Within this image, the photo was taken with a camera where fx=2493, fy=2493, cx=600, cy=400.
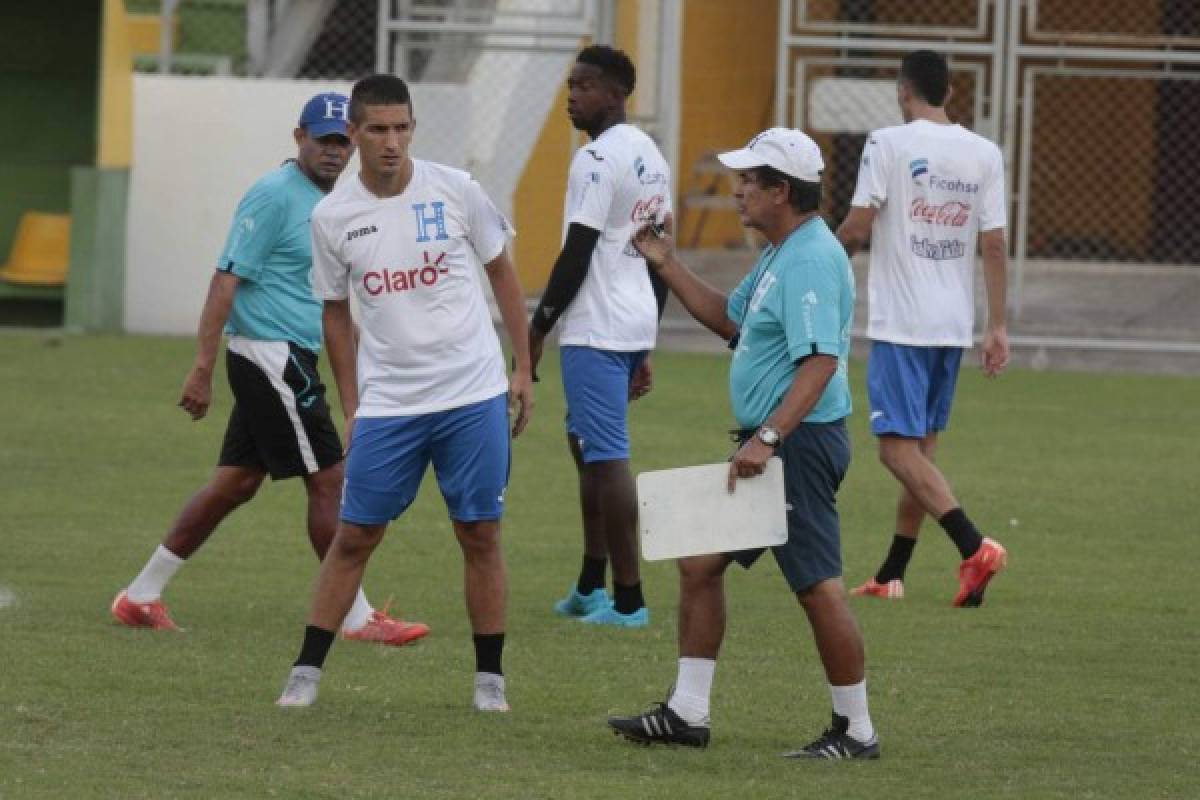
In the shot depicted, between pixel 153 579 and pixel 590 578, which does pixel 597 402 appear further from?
pixel 153 579

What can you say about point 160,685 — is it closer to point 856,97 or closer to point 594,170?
point 594,170

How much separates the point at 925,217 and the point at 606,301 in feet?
5.43

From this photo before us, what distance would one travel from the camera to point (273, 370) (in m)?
9.18

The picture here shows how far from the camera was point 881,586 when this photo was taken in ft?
34.9

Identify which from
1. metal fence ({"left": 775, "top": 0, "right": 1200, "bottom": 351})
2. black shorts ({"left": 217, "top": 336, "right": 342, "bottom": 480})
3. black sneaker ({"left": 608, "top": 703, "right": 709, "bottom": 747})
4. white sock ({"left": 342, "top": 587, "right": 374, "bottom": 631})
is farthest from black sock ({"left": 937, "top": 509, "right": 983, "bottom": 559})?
metal fence ({"left": 775, "top": 0, "right": 1200, "bottom": 351})

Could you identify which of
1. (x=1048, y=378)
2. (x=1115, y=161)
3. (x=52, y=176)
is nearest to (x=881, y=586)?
(x=1048, y=378)

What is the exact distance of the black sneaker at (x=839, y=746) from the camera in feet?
23.9

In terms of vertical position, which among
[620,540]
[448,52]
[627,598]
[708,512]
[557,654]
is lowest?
[557,654]

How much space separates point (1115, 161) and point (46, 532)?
55.5 ft

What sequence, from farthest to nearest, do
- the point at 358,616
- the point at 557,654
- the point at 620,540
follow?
the point at 620,540 < the point at 358,616 < the point at 557,654

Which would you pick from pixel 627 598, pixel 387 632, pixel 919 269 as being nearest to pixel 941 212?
pixel 919 269

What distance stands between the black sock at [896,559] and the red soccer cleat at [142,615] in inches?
121

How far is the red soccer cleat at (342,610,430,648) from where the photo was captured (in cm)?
918

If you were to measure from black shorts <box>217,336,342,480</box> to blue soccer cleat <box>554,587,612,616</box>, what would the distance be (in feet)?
4.29
